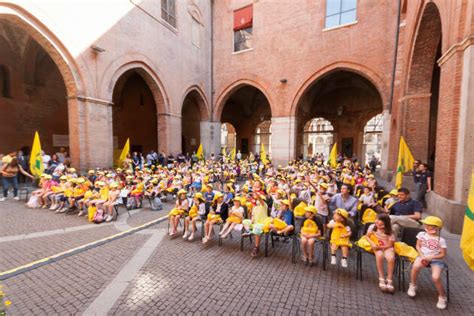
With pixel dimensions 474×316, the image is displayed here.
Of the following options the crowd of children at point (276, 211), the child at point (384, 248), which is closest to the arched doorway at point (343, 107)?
the crowd of children at point (276, 211)

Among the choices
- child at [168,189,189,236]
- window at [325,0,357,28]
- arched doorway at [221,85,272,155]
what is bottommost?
child at [168,189,189,236]

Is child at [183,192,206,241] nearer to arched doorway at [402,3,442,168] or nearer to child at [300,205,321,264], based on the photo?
child at [300,205,321,264]

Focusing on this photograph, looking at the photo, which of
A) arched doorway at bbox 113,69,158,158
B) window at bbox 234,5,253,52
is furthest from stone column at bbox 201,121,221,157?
window at bbox 234,5,253,52

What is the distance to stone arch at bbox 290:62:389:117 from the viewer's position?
14.4 m

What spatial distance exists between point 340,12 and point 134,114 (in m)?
18.3

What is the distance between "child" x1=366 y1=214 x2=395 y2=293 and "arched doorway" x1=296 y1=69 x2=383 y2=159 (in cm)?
1854

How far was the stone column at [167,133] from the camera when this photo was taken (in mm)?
16391

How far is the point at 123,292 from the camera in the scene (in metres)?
3.62

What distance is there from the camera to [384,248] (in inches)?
148

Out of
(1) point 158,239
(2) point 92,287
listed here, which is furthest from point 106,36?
(2) point 92,287

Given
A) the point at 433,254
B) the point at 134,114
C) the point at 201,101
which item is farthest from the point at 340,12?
the point at 134,114

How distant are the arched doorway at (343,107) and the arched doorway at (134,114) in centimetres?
1457

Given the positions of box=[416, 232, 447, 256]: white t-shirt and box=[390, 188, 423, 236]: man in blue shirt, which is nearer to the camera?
box=[416, 232, 447, 256]: white t-shirt

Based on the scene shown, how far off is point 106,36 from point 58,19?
7.31 feet
